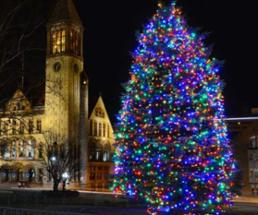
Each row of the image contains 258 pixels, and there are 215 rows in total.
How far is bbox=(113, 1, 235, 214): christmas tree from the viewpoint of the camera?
1537 cm

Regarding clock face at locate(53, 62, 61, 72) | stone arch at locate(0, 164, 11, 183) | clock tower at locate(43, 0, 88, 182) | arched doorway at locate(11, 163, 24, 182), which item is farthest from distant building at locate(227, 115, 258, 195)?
stone arch at locate(0, 164, 11, 183)

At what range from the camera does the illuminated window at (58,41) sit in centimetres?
7450

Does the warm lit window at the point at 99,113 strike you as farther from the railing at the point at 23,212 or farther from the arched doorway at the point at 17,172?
the railing at the point at 23,212

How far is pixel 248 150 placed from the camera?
160 ft

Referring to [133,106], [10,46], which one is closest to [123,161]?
[133,106]

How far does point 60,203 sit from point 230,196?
71.5ft

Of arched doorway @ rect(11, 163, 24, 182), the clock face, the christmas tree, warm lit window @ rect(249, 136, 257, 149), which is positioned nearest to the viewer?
Answer: the christmas tree

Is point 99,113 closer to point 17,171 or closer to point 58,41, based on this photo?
point 58,41

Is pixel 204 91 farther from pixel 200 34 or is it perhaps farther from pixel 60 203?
pixel 60 203

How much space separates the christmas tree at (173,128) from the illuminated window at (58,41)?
2339 inches

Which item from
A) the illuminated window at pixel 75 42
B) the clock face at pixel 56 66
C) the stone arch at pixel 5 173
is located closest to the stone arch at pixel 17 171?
the stone arch at pixel 5 173

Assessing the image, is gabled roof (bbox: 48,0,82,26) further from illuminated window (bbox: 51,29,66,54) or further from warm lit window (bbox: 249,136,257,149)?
warm lit window (bbox: 249,136,257,149)

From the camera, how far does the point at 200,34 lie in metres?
16.6

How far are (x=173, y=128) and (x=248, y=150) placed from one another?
3523 cm
